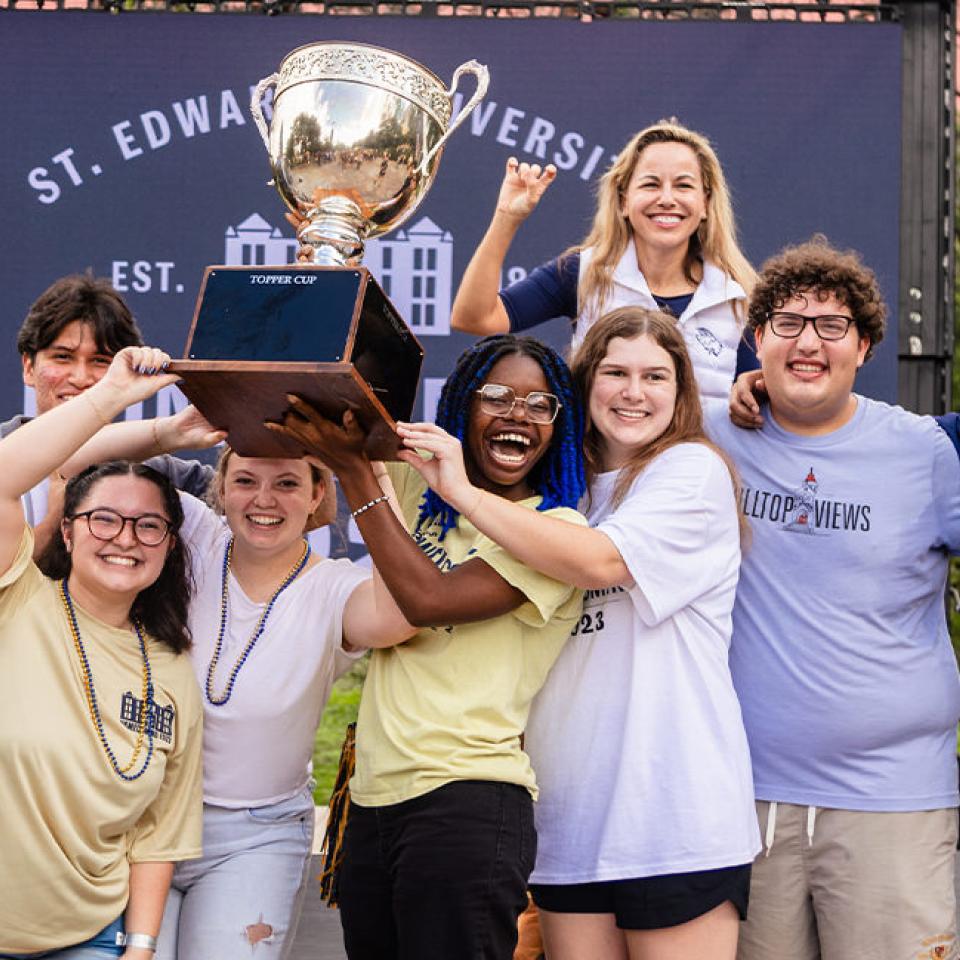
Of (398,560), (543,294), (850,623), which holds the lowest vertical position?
(850,623)

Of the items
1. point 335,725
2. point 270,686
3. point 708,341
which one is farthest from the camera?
point 335,725

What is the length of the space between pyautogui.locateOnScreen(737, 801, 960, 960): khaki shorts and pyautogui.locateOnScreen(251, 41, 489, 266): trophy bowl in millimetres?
1335

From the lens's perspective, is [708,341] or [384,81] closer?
[384,81]

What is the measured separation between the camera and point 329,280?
7.86ft

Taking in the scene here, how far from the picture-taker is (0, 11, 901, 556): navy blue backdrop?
4.29m

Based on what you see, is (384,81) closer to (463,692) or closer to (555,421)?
(555,421)

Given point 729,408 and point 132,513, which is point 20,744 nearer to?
point 132,513

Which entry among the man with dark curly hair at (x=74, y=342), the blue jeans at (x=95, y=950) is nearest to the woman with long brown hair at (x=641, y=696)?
the blue jeans at (x=95, y=950)

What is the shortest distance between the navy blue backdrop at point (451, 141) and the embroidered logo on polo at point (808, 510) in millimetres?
1639

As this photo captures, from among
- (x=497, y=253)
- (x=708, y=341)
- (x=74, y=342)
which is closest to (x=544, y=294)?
(x=497, y=253)

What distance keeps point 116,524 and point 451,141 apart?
2158 mm

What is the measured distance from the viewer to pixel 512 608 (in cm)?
247

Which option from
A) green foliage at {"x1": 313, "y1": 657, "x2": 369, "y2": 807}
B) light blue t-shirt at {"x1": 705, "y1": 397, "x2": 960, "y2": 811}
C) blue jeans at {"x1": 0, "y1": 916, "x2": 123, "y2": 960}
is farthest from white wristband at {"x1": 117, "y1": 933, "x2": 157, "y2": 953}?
green foliage at {"x1": 313, "y1": 657, "x2": 369, "y2": 807}

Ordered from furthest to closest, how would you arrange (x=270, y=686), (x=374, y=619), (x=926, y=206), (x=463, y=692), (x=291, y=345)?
(x=926, y=206)
(x=270, y=686)
(x=374, y=619)
(x=463, y=692)
(x=291, y=345)
